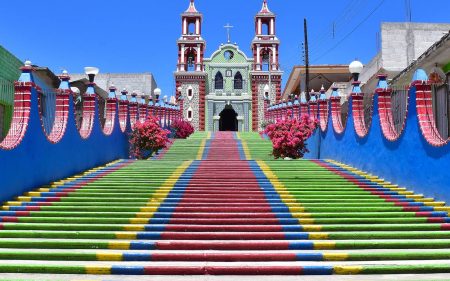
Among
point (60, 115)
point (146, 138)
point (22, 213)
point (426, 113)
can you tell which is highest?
point (60, 115)

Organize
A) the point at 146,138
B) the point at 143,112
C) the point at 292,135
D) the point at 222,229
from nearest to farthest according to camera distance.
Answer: the point at 222,229 < the point at 292,135 < the point at 146,138 < the point at 143,112

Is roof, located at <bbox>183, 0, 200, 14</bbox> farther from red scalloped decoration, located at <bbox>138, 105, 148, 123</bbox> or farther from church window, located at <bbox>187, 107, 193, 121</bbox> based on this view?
red scalloped decoration, located at <bbox>138, 105, 148, 123</bbox>

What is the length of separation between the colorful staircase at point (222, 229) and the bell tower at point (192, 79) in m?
35.5

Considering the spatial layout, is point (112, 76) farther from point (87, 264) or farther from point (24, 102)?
point (87, 264)

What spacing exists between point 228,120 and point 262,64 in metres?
6.81

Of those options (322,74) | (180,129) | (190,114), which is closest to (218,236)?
(180,129)

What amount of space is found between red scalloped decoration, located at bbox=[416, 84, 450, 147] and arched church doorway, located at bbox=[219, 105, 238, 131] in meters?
39.9

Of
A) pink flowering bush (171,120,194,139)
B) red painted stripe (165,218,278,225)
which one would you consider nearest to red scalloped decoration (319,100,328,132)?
red painted stripe (165,218,278,225)

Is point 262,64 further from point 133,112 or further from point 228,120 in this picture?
point 133,112

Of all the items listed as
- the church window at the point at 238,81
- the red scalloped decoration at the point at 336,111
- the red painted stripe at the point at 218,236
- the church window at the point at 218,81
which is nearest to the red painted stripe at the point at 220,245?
the red painted stripe at the point at 218,236

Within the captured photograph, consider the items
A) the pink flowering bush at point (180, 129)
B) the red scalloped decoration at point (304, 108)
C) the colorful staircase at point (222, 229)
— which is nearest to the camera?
the colorful staircase at point (222, 229)

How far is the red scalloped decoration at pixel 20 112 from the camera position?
9.67 m

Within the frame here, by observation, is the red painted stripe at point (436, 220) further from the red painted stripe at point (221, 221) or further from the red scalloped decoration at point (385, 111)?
the red scalloped decoration at point (385, 111)

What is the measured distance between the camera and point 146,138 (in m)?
18.8
